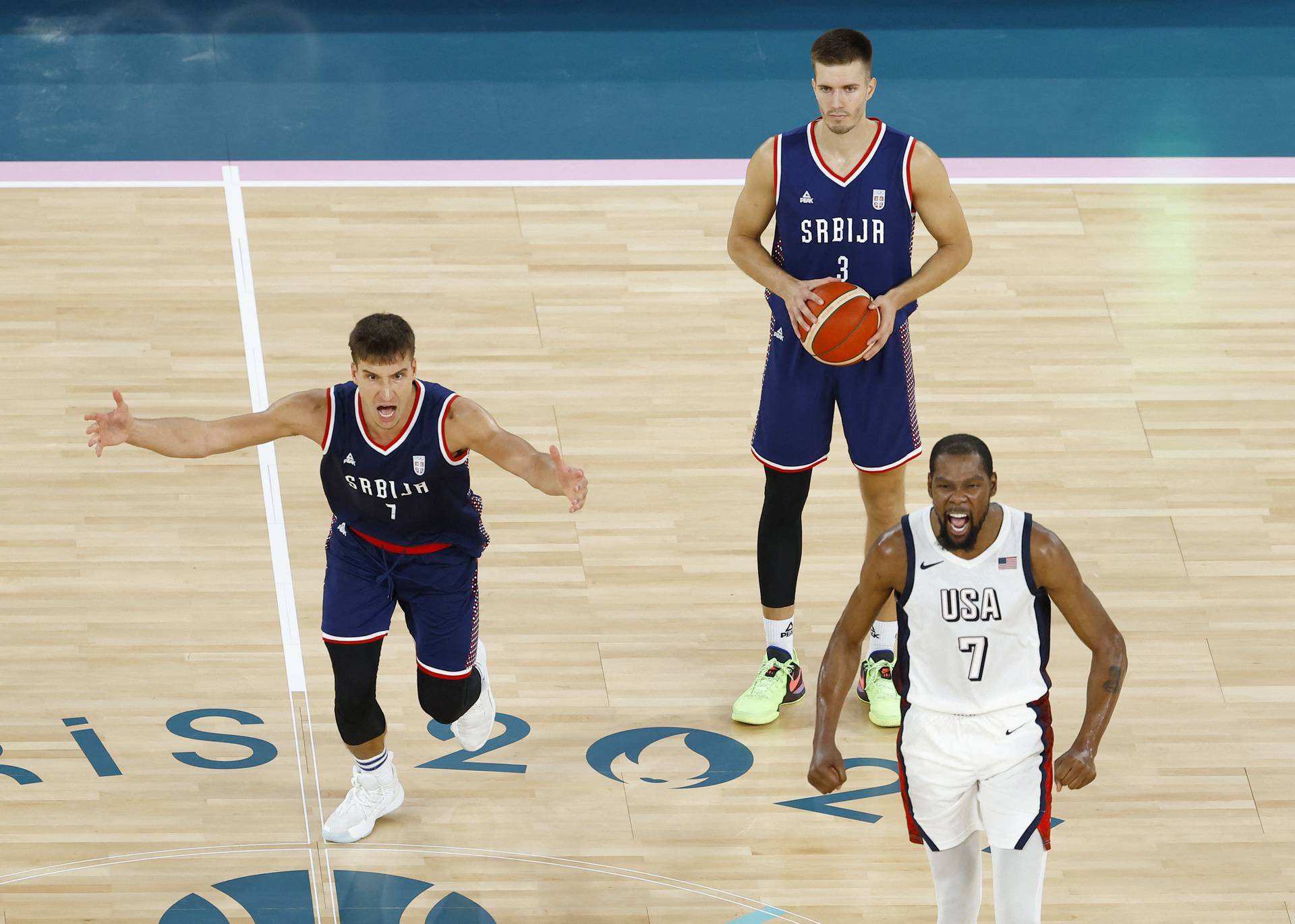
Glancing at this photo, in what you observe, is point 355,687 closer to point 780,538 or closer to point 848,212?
point 780,538

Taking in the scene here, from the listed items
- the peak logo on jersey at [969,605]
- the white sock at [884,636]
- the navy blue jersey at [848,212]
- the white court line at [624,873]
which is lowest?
the white court line at [624,873]

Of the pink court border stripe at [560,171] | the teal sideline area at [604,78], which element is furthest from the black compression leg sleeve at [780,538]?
the teal sideline area at [604,78]

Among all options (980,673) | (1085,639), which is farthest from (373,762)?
(1085,639)

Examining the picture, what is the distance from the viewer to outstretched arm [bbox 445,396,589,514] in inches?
199

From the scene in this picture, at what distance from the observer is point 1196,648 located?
6469 millimetres

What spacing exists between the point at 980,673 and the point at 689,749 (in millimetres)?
1711

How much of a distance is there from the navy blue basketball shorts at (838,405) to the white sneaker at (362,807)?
156cm

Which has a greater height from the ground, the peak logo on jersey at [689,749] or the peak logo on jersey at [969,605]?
the peak logo on jersey at [969,605]

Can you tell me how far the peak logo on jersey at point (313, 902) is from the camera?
5.25 metres

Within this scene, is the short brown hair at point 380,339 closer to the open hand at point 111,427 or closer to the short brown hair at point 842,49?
the open hand at point 111,427

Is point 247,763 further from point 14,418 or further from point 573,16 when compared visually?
point 573,16

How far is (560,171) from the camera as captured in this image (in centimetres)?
974

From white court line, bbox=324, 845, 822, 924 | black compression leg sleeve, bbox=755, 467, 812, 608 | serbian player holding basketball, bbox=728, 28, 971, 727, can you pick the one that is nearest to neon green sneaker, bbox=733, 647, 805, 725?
serbian player holding basketball, bbox=728, 28, 971, 727

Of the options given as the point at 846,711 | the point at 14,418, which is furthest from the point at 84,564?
the point at 846,711
